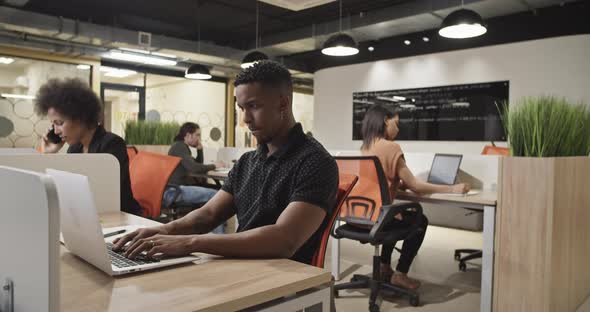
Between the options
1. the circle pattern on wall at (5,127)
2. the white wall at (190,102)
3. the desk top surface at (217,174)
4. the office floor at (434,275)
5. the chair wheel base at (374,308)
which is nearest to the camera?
the chair wheel base at (374,308)

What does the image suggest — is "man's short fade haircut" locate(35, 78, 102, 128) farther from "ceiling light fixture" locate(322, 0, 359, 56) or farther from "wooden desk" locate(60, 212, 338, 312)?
"ceiling light fixture" locate(322, 0, 359, 56)

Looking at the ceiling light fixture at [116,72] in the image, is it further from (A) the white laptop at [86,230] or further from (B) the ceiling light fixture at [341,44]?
(A) the white laptop at [86,230]

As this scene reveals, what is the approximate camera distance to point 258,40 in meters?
8.20

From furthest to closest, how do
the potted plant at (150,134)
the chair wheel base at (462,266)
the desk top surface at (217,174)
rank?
the potted plant at (150,134) < the desk top surface at (217,174) < the chair wheel base at (462,266)

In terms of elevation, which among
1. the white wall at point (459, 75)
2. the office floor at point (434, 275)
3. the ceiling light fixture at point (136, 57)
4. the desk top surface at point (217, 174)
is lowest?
the office floor at point (434, 275)

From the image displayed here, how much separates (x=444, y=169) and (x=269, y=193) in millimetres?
2340

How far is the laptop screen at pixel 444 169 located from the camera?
3.24 metres

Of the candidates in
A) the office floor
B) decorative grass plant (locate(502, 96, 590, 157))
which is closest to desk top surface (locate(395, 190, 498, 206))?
decorative grass plant (locate(502, 96, 590, 157))

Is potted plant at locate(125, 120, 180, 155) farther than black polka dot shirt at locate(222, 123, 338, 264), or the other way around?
potted plant at locate(125, 120, 180, 155)

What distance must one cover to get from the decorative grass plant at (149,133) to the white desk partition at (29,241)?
16.9 feet

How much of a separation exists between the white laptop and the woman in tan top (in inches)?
77.5

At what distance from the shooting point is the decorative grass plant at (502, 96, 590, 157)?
2.26 metres

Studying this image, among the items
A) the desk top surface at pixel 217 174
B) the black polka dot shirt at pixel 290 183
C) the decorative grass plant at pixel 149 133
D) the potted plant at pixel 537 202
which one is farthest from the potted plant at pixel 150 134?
the black polka dot shirt at pixel 290 183

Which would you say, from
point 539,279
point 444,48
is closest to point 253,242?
point 539,279
